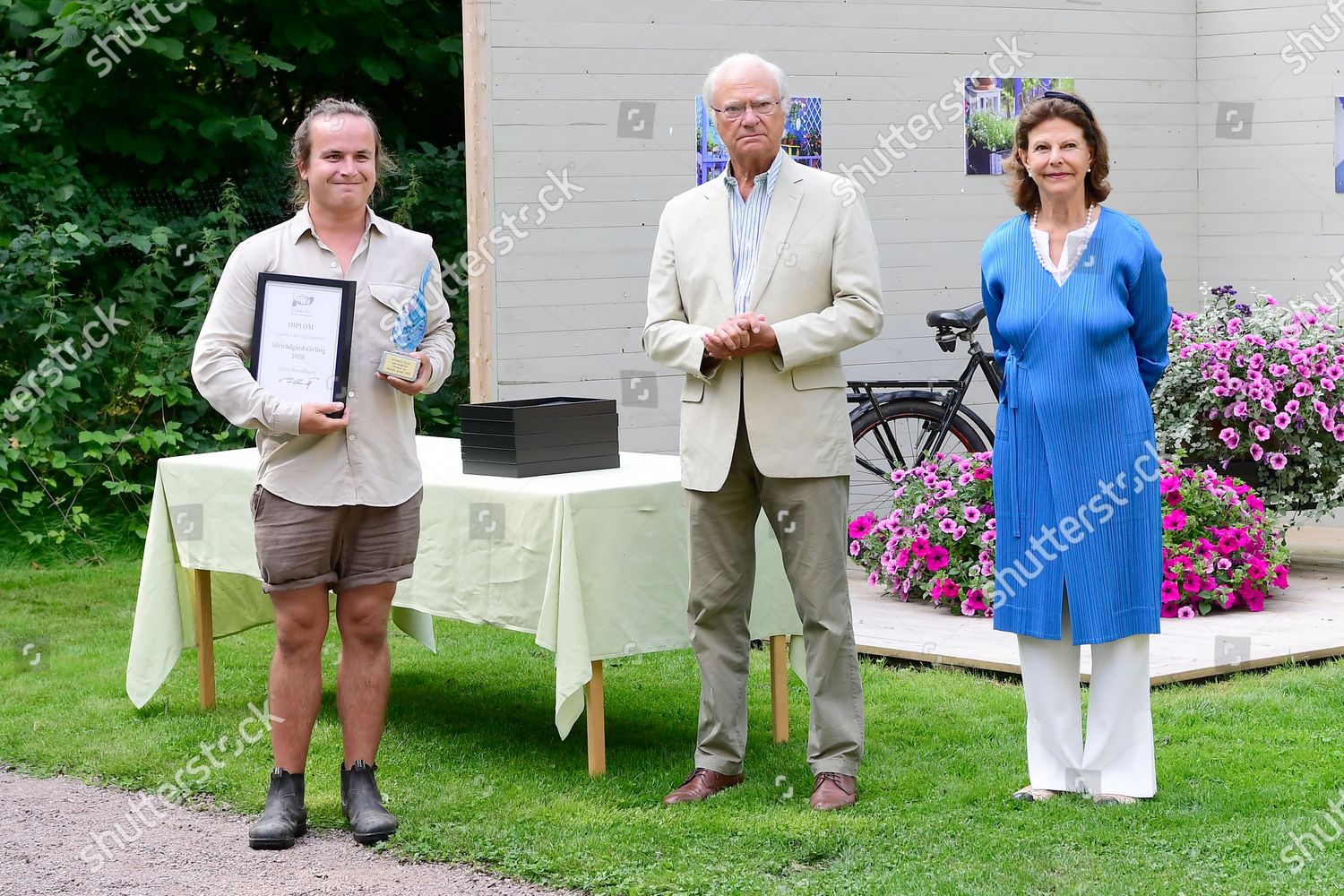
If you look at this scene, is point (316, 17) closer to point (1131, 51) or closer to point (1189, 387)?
point (1131, 51)

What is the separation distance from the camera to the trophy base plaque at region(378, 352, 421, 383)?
12.7 feet

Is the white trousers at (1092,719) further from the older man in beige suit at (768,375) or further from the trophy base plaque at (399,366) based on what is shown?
the trophy base plaque at (399,366)

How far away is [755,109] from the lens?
13.3 feet

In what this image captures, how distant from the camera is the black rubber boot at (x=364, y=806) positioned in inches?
155

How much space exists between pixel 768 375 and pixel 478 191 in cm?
360

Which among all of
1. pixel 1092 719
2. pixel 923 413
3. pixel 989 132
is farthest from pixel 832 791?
pixel 989 132

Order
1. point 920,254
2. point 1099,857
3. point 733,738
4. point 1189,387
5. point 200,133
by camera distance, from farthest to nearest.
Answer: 1. point 200,133
2. point 920,254
3. point 1189,387
4. point 733,738
5. point 1099,857

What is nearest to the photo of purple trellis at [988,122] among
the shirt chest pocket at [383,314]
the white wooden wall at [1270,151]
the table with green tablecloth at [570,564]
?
the white wooden wall at [1270,151]

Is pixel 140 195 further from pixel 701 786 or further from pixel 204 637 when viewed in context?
pixel 701 786

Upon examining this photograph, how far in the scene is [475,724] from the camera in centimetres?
514

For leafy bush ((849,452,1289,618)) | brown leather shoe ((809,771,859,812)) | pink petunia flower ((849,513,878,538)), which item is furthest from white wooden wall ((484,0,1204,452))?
brown leather shoe ((809,771,859,812))

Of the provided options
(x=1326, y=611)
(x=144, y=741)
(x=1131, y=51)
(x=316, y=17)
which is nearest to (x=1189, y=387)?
(x=1326, y=611)

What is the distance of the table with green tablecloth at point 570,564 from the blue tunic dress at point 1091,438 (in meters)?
0.95

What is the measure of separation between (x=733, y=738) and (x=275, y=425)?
4.85 feet
